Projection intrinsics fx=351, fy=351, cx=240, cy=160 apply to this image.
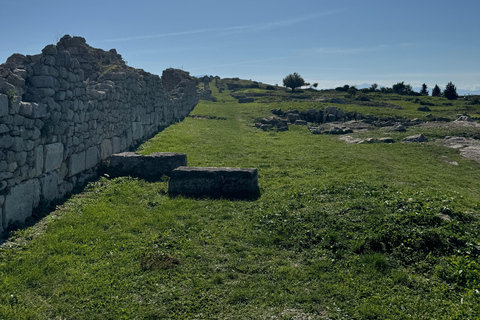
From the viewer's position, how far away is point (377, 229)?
24.0 ft

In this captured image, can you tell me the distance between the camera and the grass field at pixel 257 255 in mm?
5215

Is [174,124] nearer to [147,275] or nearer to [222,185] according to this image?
[222,185]

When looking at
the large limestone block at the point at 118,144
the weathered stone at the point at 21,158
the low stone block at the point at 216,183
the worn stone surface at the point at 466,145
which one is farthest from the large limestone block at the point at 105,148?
the worn stone surface at the point at 466,145

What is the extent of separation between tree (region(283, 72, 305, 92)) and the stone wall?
54.7 metres

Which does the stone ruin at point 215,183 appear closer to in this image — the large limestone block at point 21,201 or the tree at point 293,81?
the large limestone block at point 21,201

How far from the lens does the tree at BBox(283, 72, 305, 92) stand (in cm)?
6869

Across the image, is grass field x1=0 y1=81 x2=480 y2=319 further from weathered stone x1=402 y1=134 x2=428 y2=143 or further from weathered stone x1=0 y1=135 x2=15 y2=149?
weathered stone x1=402 y1=134 x2=428 y2=143

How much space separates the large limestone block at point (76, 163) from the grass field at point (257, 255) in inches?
30.6

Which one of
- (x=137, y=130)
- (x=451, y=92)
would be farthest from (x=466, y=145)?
(x=451, y=92)

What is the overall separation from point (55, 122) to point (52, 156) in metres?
0.94

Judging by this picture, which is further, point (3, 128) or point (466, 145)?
point (466, 145)

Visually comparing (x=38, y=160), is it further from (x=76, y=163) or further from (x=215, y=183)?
(x=215, y=183)

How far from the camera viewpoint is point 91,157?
12.1 metres

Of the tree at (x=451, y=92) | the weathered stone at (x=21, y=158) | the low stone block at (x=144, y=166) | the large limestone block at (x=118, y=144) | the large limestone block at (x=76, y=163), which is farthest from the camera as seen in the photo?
the tree at (x=451, y=92)
